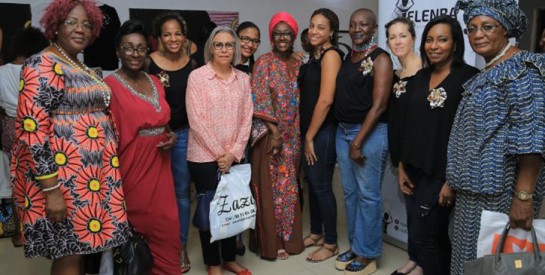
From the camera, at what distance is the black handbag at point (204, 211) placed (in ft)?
8.41

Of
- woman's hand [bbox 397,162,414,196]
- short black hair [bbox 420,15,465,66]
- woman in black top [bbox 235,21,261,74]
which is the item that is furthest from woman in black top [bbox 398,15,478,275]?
woman in black top [bbox 235,21,261,74]

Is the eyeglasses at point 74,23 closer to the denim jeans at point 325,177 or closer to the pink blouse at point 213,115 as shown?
the pink blouse at point 213,115

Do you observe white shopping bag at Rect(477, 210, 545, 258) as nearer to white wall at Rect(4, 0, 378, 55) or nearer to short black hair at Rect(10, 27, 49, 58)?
short black hair at Rect(10, 27, 49, 58)

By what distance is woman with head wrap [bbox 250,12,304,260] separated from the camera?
2.83 metres

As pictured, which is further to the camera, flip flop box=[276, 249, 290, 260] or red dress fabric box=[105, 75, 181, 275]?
flip flop box=[276, 249, 290, 260]

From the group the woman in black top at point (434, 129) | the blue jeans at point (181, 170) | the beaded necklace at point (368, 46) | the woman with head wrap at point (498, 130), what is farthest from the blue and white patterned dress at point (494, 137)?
the blue jeans at point (181, 170)

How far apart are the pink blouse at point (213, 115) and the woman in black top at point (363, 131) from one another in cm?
65

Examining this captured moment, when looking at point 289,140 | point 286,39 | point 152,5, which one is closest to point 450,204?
point 289,140

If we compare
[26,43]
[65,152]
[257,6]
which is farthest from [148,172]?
[257,6]

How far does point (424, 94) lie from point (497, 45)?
0.43 m

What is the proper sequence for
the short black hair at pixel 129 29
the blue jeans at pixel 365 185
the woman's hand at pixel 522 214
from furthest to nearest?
the blue jeans at pixel 365 185, the short black hair at pixel 129 29, the woman's hand at pixel 522 214

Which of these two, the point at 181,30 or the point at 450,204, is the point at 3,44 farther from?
the point at 450,204

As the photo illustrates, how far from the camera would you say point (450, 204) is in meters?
2.11

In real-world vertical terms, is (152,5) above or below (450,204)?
above
